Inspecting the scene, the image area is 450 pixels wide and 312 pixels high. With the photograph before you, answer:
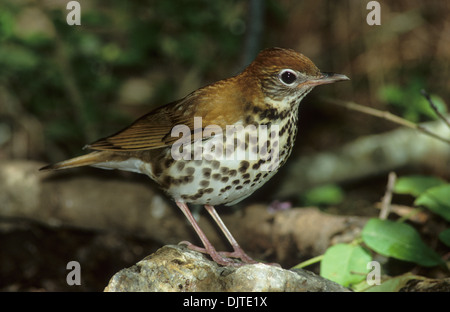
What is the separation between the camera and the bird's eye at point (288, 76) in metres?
2.21

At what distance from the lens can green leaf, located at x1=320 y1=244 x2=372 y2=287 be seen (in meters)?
2.55

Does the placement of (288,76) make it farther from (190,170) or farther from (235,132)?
(190,170)

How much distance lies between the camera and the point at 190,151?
2340 millimetres

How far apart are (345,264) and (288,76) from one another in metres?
0.99

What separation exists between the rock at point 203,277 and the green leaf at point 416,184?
1376mm

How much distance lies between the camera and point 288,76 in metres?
2.22

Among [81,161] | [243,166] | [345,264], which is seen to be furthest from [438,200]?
[81,161]

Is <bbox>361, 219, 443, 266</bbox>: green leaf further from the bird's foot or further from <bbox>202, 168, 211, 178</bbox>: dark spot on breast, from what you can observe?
<bbox>202, 168, 211, 178</bbox>: dark spot on breast

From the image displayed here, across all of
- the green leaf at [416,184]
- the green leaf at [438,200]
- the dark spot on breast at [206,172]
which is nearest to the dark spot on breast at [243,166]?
the dark spot on breast at [206,172]

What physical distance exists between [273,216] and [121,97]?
108 inches

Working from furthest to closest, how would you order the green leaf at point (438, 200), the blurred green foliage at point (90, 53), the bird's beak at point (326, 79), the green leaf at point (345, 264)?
the blurred green foliage at point (90, 53) < the green leaf at point (438, 200) < the green leaf at point (345, 264) < the bird's beak at point (326, 79)

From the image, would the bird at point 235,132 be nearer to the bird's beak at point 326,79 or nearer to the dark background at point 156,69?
the bird's beak at point 326,79

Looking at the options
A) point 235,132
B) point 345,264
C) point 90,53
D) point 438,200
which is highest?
point 90,53
